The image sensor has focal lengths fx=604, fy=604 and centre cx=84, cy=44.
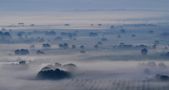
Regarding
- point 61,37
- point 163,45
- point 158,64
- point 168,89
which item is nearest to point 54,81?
point 168,89

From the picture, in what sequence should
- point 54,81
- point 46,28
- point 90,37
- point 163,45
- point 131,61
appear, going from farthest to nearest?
point 46,28 → point 90,37 → point 163,45 → point 131,61 → point 54,81

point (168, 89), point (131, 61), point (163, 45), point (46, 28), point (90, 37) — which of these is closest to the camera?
point (168, 89)

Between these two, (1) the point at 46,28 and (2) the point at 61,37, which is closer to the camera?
(2) the point at 61,37

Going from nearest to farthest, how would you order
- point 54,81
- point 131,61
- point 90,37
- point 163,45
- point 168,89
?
1. point 168,89
2. point 54,81
3. point 131,61
4. point 163,45
5. point 90,37

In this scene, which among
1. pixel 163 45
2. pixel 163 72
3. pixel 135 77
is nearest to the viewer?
pixel 135 77

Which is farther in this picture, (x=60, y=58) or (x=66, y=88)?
(x=60, y=58)

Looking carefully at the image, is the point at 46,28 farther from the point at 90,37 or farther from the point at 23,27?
the point at 90,37

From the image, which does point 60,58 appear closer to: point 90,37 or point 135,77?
point 135,77

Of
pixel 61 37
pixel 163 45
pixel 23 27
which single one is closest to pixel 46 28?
pixel 23 27
